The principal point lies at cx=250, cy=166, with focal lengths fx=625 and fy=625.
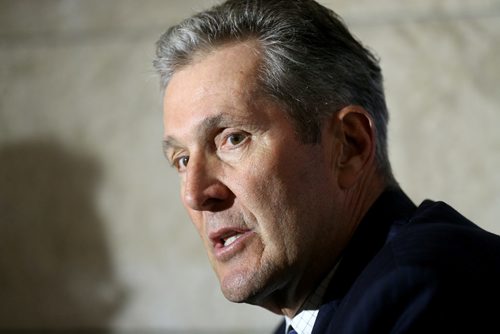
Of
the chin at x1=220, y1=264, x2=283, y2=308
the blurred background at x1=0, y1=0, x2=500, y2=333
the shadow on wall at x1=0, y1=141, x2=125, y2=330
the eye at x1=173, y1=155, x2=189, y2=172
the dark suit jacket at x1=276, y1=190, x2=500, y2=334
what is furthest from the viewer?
the shadow on wall at x1=0, y1=141, x2=125, y2=330

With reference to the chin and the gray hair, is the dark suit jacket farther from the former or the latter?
the gray hair

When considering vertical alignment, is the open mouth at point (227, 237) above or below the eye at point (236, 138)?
below

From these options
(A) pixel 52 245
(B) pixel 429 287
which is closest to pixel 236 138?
(B) pixel 429 287

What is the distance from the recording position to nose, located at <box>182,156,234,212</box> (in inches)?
47.3

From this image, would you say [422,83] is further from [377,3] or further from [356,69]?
[356,69]

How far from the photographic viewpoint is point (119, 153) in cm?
280

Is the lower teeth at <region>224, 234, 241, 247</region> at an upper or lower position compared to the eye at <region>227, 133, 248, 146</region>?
lower

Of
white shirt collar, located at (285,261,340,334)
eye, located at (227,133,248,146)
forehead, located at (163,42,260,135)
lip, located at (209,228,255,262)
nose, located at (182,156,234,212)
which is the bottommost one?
white shirt collar, located at (285,261,340,334)

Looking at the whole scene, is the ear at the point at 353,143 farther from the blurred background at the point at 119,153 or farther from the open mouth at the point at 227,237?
the blurred background at the point at 119,153

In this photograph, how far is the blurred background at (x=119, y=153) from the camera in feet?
8.25

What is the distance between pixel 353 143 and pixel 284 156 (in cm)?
16

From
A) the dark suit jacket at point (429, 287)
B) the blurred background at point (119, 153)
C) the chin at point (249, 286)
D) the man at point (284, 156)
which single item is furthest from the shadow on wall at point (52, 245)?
the dark suit jacket at point (429, 287)

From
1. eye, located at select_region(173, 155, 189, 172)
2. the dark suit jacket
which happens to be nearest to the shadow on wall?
eye, located at select_region(173, 155, 189, 172)

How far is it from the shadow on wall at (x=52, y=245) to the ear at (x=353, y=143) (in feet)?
5.82
